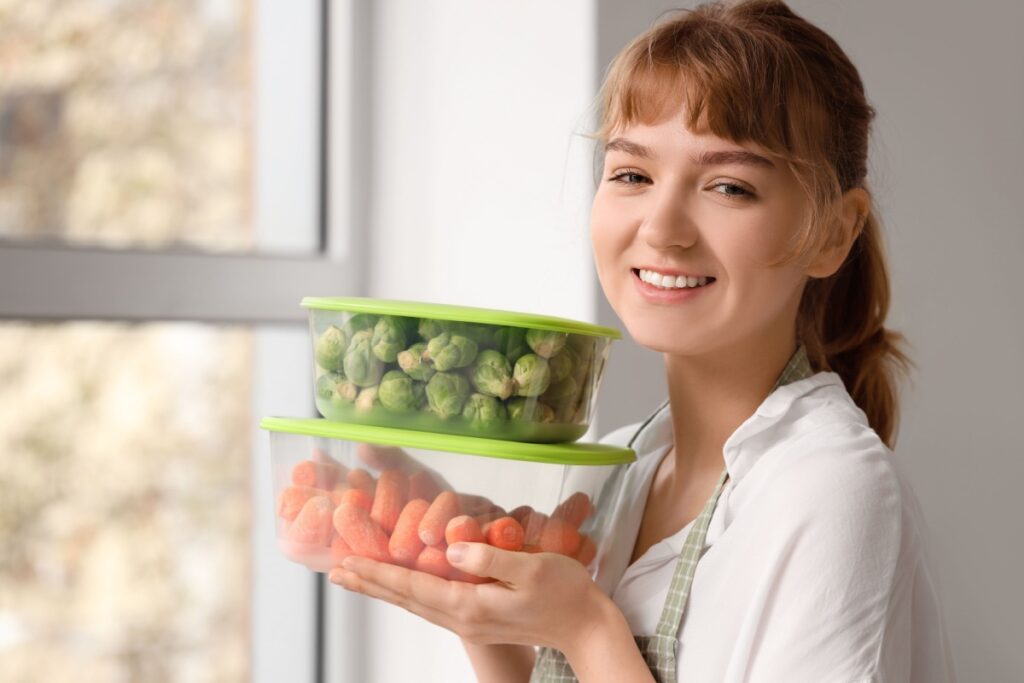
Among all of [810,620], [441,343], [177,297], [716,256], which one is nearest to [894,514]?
[810,620]

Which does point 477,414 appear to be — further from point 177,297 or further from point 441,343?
point 177,297

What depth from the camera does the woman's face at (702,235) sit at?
3.14 ft

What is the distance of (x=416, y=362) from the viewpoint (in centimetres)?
88

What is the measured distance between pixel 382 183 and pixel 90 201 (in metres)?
0.42

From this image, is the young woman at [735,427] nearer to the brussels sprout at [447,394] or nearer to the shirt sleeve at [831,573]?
the shirt sleeve at [831,573]

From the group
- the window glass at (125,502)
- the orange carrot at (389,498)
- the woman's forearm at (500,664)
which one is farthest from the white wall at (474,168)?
the orange carrot at (389,498)

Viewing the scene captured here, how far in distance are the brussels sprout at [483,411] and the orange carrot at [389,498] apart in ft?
0.23

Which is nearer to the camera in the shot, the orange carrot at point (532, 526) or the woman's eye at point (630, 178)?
the orange carrot at point (532, 526)

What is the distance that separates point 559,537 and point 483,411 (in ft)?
0.42

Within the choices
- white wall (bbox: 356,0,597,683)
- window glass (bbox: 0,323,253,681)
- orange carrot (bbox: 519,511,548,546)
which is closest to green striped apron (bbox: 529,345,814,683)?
orange carrot (bbox: 519,511,548,546)

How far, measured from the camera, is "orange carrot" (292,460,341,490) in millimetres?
925

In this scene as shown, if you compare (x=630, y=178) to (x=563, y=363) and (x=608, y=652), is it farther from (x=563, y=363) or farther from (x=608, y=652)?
(x=608, y=652)

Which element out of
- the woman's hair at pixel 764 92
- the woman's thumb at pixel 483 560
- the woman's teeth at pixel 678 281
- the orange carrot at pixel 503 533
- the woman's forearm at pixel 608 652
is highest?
the woman's hair at pixel 764 92

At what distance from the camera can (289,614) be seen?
179cm
